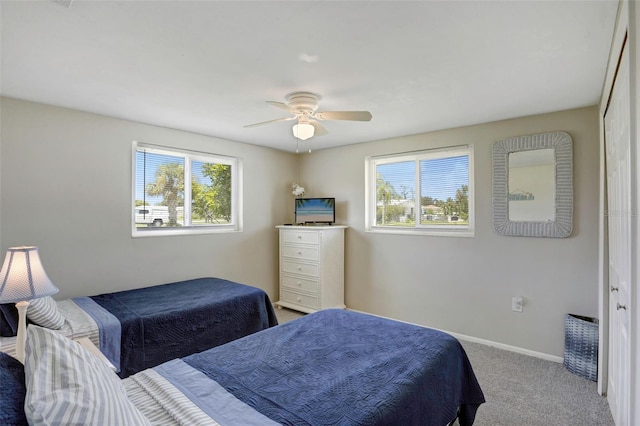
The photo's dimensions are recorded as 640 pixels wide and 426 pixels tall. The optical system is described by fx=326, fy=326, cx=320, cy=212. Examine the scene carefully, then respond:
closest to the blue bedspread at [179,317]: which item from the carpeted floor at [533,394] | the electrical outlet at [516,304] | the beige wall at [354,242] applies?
the beige wall at [354,242]

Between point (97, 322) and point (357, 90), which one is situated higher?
point (357, 90)

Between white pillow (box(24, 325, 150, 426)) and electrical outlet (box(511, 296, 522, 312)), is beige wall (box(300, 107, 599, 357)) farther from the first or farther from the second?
white pillow (box(24, 325, 150, 426))

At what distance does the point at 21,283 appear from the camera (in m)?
1.68

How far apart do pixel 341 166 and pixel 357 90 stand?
205 cm

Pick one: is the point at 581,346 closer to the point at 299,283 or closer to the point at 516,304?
the point at 516,304

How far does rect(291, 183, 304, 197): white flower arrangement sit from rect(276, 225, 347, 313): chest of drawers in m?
0.56

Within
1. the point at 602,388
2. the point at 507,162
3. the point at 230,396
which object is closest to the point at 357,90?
the point at 507,162

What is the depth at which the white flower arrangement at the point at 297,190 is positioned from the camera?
4.67 m

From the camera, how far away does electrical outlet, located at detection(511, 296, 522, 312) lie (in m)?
3.18

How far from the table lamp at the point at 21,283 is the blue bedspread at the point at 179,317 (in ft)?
2.52

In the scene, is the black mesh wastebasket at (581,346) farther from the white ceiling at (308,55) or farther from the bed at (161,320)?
the bed at (161,320)

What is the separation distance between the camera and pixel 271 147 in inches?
181

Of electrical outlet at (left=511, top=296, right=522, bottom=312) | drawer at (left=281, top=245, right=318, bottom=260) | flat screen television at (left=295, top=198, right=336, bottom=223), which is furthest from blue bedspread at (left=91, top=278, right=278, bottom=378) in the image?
electrical outlet at (left=511, top=296, right=522, bottom=312)

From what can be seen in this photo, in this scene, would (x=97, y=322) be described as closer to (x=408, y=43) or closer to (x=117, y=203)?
(x=117, y=203)
